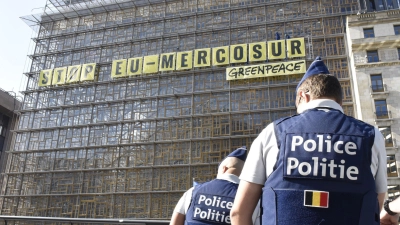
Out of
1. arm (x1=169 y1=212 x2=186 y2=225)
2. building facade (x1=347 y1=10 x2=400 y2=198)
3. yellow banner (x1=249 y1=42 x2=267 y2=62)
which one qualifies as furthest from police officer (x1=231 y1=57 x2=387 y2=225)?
yellow banner (x1=249 y1=42 x2=267 y2=62)

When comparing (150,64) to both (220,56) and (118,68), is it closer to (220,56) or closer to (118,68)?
(118,68)

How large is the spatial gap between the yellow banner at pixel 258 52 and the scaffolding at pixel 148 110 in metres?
0.94

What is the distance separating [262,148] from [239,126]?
19515 mm

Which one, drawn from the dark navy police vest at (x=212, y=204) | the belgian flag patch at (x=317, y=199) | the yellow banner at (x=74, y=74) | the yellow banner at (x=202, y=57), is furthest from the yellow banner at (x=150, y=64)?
the belgian flag patch at (x=317, y=199)

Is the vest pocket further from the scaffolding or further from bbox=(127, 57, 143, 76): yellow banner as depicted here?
bbox=(127, 57, 143, 76): yellow banner

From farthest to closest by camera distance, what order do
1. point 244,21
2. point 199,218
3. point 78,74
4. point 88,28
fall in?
point 88,28
point 78,74
point 244,21
point 199,218

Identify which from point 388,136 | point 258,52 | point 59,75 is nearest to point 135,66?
point 59,75

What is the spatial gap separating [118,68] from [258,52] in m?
9.67

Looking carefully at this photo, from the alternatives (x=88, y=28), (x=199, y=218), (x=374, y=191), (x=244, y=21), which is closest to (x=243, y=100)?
(x=244, y=21)

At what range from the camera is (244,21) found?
2408 cm

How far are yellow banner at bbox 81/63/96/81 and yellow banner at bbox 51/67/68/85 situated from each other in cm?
154

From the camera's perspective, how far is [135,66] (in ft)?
80.4

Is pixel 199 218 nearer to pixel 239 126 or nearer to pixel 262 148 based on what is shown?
pixel 262 148

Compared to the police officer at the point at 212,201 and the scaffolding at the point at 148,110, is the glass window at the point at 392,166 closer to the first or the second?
the scaffolding at the point at 148,110
